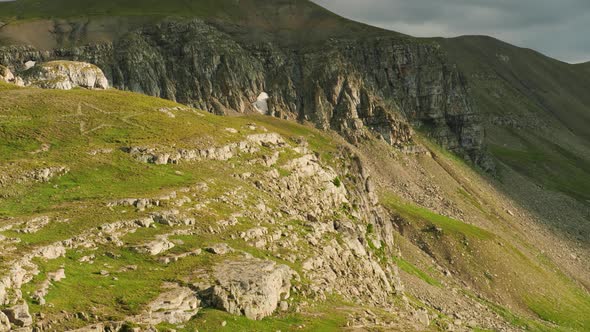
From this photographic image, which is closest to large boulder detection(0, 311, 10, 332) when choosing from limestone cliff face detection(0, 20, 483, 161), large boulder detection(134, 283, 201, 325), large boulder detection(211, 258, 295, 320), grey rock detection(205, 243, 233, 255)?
large boulder detection(134, 283, 201, 325)

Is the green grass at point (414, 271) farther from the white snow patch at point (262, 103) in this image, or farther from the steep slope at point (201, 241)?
the white snow patch at point (262, 103)

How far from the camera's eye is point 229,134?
7575 centimetres

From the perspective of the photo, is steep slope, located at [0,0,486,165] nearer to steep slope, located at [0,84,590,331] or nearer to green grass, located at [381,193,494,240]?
green grass, located at [381,193,494,240]

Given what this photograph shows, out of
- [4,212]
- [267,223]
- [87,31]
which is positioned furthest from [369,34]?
[4,212]

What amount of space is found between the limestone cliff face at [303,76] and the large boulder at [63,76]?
37.0 m

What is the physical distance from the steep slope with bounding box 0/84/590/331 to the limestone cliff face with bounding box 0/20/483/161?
62191 millimetres

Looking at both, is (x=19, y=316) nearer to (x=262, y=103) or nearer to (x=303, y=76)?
(x=262, y=103)

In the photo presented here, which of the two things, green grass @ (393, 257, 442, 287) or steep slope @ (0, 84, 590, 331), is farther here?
green grass @ (393, 257, 442, 287)

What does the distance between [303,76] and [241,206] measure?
124 m

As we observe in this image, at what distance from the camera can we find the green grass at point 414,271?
294 feet

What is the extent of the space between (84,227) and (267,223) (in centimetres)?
1668

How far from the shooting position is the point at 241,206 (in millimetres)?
55188

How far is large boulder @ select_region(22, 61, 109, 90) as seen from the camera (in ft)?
358

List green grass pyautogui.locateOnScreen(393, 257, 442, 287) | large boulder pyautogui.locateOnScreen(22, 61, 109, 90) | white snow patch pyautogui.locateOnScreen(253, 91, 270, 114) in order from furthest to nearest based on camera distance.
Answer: white snow patch pyautogui.locateOnScreen(253, 91, 270, 114)
large boulder pyautogui.locateOnScreen(22, 61, 109, 90)
green grass pyautogui.locateOnScreen(393, 257, 442, 287)
